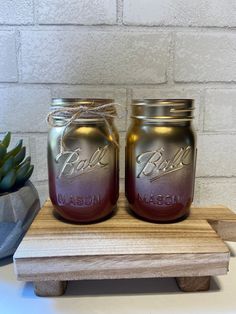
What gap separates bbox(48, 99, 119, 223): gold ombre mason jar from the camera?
17.9 inches

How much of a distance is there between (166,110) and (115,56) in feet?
0.83

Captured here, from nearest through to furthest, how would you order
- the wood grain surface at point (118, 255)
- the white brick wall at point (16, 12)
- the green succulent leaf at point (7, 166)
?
1. the wood grain surface at point (118, 255)
2. the green succulent leaf at point (7, 166)
3. the white brick wall at point (16, 12)

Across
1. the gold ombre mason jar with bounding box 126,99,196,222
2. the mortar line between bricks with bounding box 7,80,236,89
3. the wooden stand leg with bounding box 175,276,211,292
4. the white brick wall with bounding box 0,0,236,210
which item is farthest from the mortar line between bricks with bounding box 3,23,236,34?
the wooden stand leg with bounding box 175,276,211,292

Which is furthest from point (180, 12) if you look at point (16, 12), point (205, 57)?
point (16, 12)

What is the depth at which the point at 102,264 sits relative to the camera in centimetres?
41

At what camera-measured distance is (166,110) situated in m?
0.45

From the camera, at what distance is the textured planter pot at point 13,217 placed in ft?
1.63

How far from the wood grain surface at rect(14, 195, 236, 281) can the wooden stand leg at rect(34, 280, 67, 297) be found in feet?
0.08

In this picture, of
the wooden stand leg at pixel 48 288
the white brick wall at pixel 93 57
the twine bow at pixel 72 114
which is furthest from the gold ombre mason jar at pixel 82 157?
the white brick wall at pixel 93 57

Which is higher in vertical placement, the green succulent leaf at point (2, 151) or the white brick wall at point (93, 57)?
the white brick wall at point (93, 57)

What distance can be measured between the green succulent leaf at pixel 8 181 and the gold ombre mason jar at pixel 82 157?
0.07 m

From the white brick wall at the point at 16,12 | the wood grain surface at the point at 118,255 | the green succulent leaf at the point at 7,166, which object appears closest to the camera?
the wood grain surface at the point at 118,255

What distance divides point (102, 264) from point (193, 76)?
0.46 metres

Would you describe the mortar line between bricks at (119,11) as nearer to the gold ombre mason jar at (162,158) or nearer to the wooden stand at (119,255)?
the gold ombre mason jar at (162,158)
